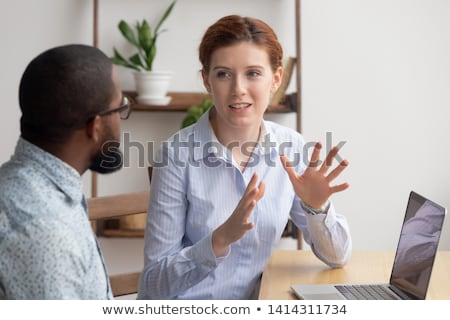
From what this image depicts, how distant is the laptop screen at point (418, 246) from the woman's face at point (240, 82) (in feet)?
1.42

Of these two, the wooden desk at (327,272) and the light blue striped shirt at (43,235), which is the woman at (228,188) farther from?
the light blue striped shirt at (43,235)

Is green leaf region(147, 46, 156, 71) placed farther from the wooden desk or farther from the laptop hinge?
the laptop hinge

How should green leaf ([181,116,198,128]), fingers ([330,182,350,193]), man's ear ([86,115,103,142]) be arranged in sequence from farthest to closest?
1. green leaf ([181,116,198,128])
2. fingers ([330,182,350,193])
3. man's ear ([86,115,103,142])

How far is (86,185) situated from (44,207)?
221 cm

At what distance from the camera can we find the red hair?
176cm

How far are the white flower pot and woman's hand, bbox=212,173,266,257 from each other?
4.93 ft

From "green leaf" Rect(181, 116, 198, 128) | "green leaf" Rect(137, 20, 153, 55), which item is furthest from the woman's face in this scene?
"green leaf" Rect(137, 20, 153, 55)

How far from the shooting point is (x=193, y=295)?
1.73m

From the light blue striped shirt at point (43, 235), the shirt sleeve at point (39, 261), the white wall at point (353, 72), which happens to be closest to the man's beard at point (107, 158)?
the light blue striped shirt at point (43, 235)

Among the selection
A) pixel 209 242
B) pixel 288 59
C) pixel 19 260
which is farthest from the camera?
pixel 288 59

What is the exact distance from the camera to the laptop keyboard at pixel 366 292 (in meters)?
1.48

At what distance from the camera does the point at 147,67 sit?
119 inches
